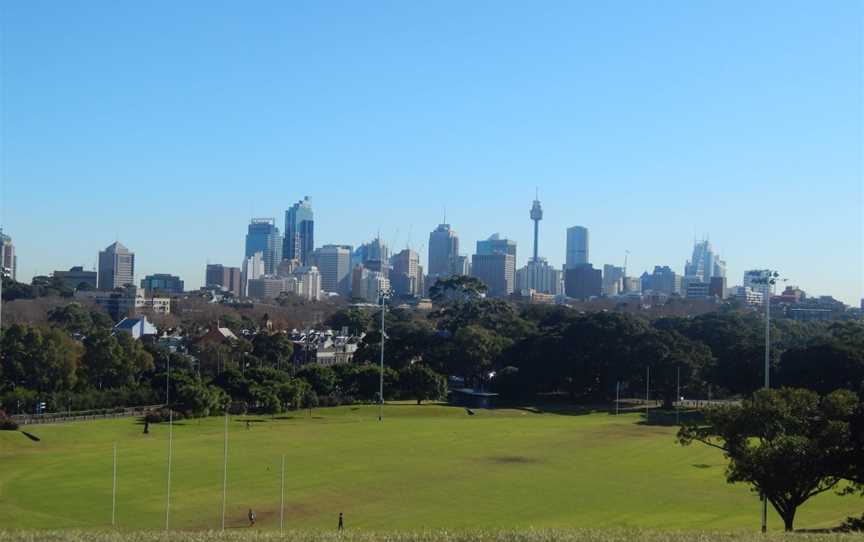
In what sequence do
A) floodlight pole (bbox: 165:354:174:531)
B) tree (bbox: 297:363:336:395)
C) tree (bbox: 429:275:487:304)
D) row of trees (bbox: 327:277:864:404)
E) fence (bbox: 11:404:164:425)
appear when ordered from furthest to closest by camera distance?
tree (bbox: 429:275:487:304) → tree (bbox: 297:363:336:395) → row of trees (bbox: 327:277:864:404) → fence (bbox: 11:404:164:425) → floodlight pole (bbox: 165:354:174:531)

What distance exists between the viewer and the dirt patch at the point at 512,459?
39188mm

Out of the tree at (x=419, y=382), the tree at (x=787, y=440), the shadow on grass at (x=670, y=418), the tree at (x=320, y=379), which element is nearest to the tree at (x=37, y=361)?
the tree at (x=320, y=379)

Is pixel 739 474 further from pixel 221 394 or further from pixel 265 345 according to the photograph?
pixel 265 345

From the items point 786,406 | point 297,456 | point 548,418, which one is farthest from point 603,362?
point 786,406

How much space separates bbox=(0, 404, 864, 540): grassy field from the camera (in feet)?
93.2

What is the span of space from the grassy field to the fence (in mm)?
1948

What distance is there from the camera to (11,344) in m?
53.8

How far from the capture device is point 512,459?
3994 cm

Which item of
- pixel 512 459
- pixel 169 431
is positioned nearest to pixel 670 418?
pixel 512 459

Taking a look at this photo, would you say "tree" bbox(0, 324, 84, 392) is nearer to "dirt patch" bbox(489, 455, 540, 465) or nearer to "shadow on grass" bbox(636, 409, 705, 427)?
"dirt patch" bbox(489, 455, 540, 465)

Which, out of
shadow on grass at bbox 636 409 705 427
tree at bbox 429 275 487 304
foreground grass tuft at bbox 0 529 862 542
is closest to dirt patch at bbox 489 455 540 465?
shadow on grass at bbox 636 409 705 427

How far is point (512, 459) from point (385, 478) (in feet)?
22.1

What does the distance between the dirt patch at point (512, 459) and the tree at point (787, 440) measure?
12.5 meters

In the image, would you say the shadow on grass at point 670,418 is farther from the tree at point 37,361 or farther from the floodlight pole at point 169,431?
the tree at point 37,361
